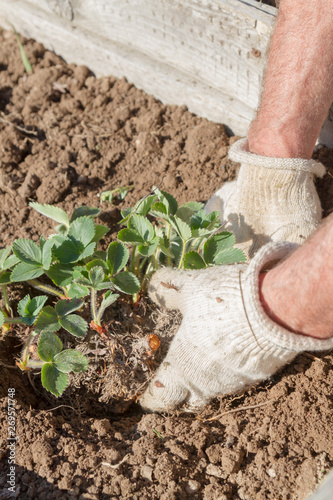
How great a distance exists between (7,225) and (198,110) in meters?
1.03

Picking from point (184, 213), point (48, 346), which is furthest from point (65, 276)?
point (184, 213)

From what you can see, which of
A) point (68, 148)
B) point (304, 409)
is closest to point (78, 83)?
point (68, 148)

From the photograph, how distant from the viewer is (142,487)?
1.20 meters

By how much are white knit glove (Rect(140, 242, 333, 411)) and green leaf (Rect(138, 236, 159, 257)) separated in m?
0.14

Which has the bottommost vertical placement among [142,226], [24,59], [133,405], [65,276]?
[133,405]

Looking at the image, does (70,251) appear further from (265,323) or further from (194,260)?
(265,323)

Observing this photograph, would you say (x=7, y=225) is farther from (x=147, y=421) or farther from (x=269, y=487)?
(x=269, y=487)

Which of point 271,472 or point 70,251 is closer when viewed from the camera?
point 271,472

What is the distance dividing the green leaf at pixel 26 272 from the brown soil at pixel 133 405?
0.34 metres

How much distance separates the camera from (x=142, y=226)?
1392 mm

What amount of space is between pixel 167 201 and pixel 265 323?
1.74 ft

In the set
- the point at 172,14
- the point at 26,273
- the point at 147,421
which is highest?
the point at 172,14

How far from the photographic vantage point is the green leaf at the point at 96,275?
131cm

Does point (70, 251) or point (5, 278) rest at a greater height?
point (70, 251)
